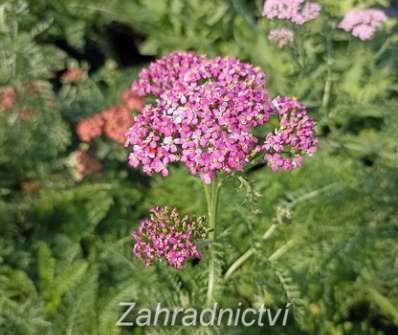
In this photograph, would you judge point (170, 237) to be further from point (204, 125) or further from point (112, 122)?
point (112, 122)

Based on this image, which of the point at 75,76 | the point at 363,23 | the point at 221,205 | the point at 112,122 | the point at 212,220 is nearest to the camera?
the point at 212,220

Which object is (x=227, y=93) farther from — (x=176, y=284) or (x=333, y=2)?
(x=333, y=2)

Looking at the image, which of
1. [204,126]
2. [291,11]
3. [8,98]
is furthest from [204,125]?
[8,98]

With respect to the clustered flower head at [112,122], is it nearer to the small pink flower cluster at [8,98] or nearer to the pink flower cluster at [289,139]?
the small pink flower cluster at [8,98]

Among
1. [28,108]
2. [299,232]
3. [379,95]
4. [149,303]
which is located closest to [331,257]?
[299,232]

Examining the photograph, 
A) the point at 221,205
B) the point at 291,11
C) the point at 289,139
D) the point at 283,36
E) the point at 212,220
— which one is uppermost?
the point at 291,11

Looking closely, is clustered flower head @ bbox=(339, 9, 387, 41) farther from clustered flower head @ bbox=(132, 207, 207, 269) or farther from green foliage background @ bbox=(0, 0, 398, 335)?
clustered flower head @ bbox=(132, 207, 207, 269)
